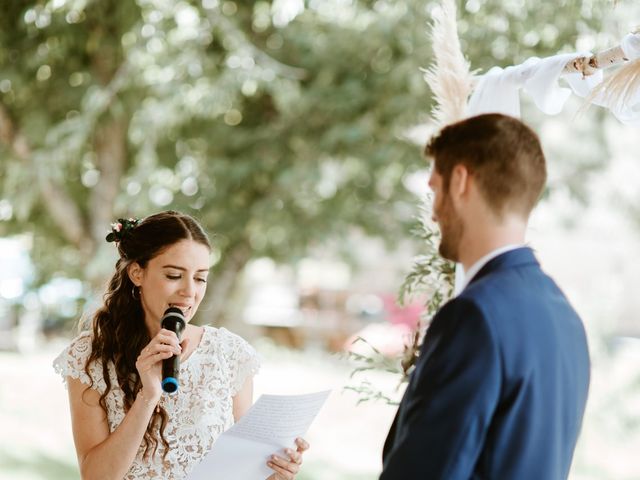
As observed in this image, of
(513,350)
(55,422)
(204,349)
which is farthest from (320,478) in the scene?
(513,350)

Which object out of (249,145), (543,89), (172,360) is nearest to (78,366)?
(172,360)

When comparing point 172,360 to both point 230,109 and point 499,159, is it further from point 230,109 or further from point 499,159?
point 230,109

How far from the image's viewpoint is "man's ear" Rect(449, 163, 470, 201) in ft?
4.06

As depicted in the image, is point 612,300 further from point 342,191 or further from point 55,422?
point 55,422

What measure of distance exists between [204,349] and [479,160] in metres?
1.11

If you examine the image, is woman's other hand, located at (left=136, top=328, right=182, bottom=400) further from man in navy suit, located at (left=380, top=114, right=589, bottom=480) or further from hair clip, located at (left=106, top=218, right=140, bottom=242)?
man in navy suit, located at (left=380, top=114, right=589, bottom=480)

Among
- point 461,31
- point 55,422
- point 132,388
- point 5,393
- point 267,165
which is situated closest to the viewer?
point 132,388

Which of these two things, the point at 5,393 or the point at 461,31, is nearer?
the point at 461,31

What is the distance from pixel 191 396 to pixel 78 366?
28 centimetres

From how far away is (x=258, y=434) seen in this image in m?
1.76

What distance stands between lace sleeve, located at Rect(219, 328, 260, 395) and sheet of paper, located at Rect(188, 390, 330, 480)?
0.34 meters

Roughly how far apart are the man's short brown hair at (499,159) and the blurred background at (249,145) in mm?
4040

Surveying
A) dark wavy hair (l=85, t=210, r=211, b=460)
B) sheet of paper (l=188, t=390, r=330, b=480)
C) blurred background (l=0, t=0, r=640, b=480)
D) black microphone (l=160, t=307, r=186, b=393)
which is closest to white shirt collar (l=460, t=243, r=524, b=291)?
sheet of paper (l=188, t=390, r=330, b=480)

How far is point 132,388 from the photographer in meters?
1.94
